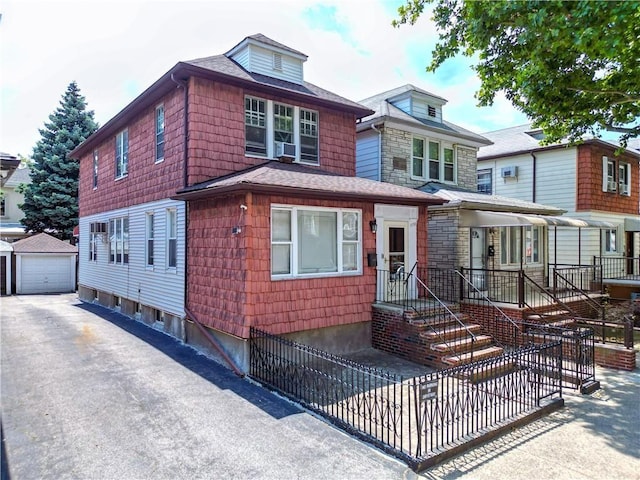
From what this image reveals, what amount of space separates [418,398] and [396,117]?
33.9ft

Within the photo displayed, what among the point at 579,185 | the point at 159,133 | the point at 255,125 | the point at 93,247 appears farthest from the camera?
the point at 579,185

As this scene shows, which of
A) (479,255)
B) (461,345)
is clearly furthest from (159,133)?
(479,255)

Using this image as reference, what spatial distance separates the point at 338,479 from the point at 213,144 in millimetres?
8015

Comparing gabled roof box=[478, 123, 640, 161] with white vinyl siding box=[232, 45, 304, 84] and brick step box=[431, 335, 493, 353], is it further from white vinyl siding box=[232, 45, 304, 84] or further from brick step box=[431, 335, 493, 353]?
brick step box=[431, 335, 493, 353]

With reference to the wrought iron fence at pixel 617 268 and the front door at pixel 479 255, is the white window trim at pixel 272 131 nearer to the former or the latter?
the front door at pixel 479 255

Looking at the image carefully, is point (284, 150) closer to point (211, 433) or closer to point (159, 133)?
point (159, 133)

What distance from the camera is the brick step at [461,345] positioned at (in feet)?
27.9

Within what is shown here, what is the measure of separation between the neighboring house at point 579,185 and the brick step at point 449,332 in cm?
943

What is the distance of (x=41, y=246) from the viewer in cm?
2170

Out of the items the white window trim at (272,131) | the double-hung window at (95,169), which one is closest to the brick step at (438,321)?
the white window trim at (272,131)

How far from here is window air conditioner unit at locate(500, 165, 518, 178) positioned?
19312 mm

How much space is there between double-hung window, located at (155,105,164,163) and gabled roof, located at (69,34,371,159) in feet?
1.00

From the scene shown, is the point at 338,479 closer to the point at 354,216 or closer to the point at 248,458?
the point at 248,458

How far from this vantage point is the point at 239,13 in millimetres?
10078
